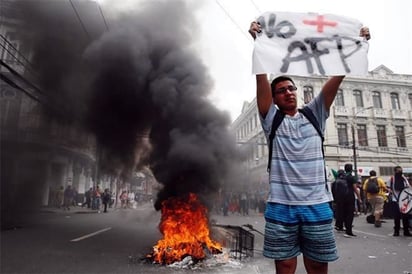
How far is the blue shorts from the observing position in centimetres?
161

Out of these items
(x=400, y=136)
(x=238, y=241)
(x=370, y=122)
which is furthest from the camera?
(x=400, y=136)

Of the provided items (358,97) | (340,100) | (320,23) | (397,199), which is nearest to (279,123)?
(320,23)

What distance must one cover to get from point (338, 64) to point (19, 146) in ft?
45.5

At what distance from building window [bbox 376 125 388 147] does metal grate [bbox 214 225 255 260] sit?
23.6m

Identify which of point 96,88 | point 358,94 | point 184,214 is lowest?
point 184,214

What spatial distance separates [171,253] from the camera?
15.0 ft

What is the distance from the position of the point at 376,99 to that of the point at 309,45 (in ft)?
95.6

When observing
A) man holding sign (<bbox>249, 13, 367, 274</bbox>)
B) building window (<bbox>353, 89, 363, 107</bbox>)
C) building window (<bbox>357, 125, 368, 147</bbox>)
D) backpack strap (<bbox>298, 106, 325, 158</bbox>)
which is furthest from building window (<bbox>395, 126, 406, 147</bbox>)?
backpack strap (<bbox>298, 106, 325, 158</bbox>)

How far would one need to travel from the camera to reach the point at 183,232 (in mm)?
5145

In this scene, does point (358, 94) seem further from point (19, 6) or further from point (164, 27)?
point (19, 6)

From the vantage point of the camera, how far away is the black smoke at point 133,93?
6.93 m

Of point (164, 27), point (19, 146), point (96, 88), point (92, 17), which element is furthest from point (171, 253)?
point (19, 146)

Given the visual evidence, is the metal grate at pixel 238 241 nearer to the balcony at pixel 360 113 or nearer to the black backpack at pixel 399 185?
the black backpack at pixel 399 185

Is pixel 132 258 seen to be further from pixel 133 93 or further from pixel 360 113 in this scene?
pixel 360 113
